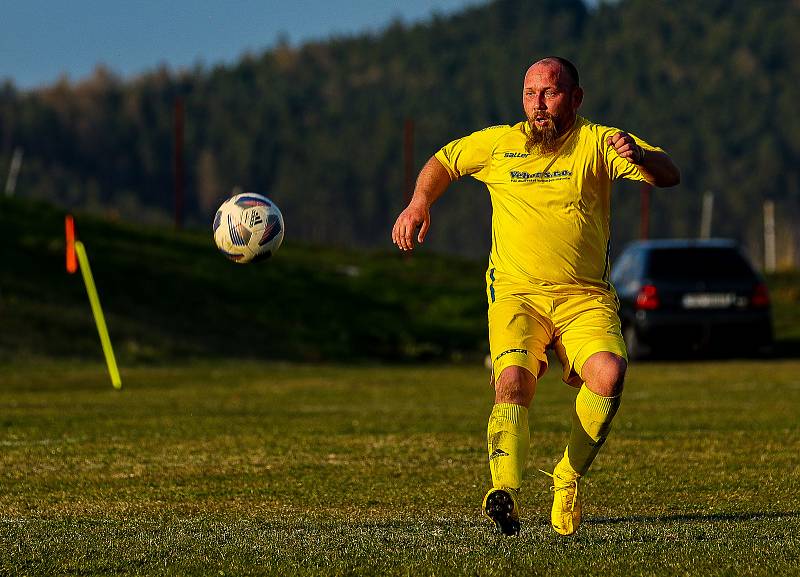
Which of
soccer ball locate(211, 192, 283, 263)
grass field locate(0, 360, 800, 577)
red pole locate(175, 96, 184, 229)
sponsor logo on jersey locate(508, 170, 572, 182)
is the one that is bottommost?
grass field locate(0, 360, 800, 577)

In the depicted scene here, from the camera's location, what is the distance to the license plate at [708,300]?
23.0 metres

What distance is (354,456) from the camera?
1111cm

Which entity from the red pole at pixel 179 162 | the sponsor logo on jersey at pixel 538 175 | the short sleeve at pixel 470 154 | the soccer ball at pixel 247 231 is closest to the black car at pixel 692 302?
the soccer ball at pixel 247 231

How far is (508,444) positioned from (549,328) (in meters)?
0.67

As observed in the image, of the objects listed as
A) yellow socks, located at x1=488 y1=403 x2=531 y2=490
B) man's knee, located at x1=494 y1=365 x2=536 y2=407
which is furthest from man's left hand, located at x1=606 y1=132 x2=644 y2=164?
yellow socks, located at x1=488 y1=403 x2=531 y2=490

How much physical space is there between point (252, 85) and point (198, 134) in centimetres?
3374

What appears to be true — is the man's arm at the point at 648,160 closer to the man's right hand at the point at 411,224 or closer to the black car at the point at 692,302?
the man's right hand at the point at 411,224

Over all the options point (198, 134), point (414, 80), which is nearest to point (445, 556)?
point (198, 134)

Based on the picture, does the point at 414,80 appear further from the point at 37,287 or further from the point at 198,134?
the point at 37,287

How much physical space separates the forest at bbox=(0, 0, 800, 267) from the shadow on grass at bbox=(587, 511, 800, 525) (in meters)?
102

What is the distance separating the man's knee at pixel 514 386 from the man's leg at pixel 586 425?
26 centimetres

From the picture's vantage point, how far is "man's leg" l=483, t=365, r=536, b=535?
6.87 metres

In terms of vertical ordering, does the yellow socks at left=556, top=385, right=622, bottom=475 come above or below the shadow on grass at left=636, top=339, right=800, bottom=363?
above

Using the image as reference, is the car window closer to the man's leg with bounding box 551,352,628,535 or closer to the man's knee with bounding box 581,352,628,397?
the man's leg with bounding box 551,352,628,535
